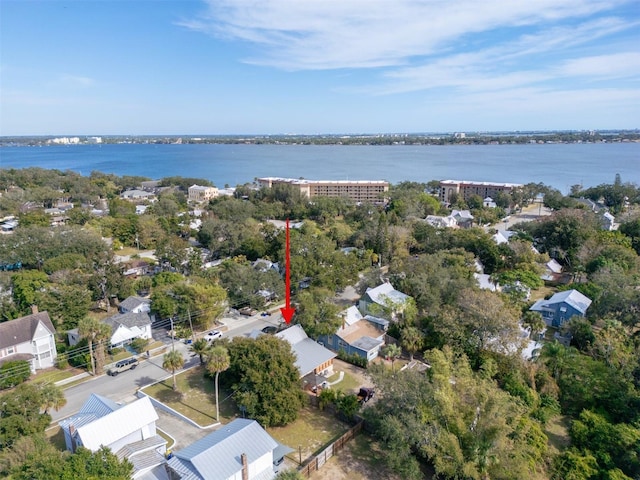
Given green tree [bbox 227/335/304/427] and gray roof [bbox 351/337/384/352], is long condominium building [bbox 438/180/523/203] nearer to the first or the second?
gray roof [bbox 351/337/384/352]

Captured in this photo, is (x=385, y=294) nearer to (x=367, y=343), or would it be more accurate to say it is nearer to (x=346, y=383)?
(x=367, y=343)

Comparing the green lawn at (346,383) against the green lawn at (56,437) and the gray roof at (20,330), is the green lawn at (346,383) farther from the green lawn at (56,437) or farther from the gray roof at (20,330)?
the gray roof at (20,330)

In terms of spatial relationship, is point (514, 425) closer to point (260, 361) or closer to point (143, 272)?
point (260, 361)

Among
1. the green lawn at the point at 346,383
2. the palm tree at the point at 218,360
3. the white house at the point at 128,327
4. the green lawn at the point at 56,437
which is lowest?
the green lawn at the point at 346,383

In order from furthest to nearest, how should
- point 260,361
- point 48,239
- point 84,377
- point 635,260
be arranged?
point 48,239, point 635,260, point 84,377, point 260,361

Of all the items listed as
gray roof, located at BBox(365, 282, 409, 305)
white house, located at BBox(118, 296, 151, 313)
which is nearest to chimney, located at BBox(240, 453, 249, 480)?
gray roof, located at BBox(365, 282, 409, 305)

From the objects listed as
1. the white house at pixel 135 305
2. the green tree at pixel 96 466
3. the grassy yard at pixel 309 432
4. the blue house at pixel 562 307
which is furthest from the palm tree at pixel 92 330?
the blue house at pixel 562 307

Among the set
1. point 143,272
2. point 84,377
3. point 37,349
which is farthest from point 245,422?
point 143,272
